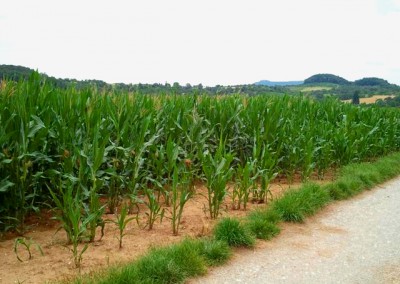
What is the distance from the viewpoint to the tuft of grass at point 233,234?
4965mm

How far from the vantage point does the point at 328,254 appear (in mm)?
5027

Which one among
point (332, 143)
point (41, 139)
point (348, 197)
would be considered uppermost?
point (41, 139)

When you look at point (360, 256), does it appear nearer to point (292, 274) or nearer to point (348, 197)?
point (292, 274)

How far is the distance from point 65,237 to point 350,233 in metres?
3.79

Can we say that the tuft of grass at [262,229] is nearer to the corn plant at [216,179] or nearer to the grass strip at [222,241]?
the grass strip at [222,241]

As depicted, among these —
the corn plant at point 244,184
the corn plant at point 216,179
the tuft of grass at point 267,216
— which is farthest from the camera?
the corn plant at point 244,184

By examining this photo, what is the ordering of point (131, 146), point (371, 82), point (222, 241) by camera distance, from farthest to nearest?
point (371, 82) < point (131, 146) < point (222, 241)

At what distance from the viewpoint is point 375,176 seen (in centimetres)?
917

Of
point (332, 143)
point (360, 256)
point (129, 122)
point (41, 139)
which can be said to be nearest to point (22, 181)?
point (41, 139)

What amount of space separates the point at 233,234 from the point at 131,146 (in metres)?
1.83

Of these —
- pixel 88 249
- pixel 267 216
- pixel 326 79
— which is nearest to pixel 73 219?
pixel 88 249

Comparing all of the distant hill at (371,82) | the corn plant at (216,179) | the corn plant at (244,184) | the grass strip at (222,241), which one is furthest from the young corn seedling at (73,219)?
the distant hill at (371,82)

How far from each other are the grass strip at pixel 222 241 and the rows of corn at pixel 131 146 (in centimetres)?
60

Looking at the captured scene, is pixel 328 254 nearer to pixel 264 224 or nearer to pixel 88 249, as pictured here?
pixel 264 224
